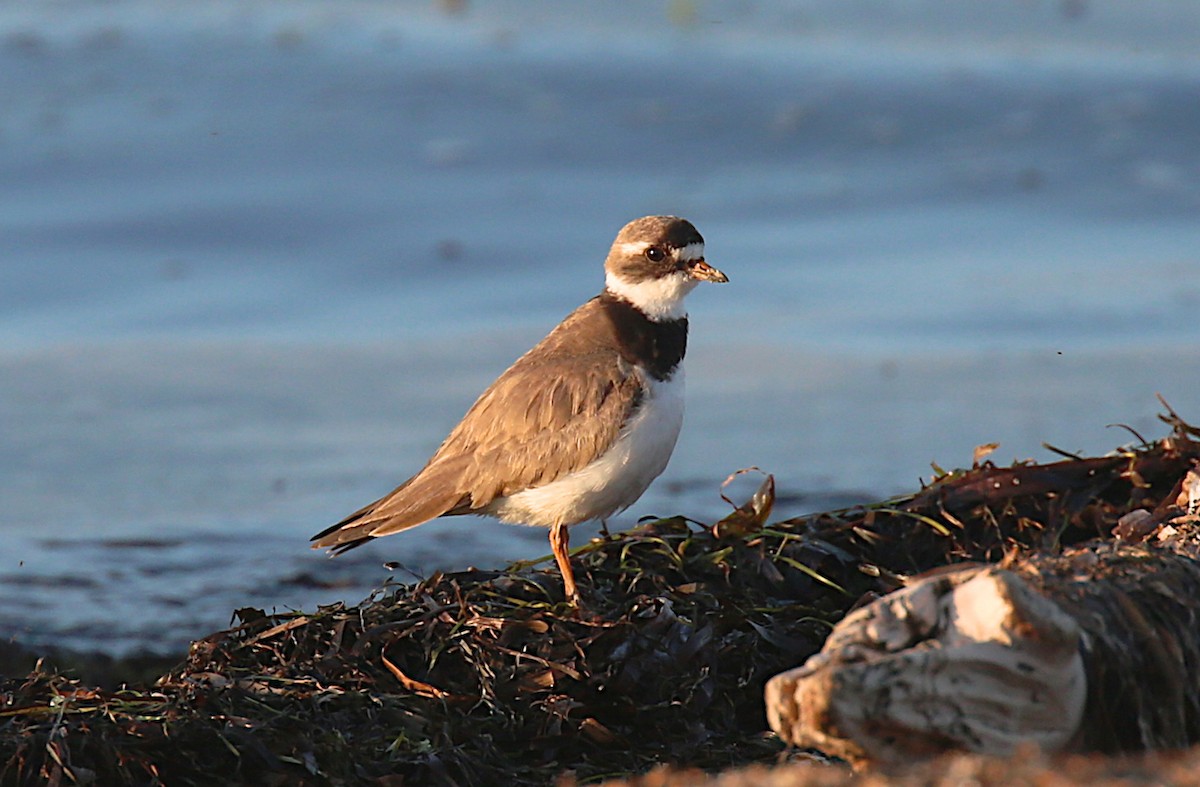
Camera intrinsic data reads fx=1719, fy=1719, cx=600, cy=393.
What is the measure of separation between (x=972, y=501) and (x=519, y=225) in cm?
658

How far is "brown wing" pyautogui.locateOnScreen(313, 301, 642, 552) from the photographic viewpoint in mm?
5367

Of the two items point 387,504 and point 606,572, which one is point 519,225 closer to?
point 387,504

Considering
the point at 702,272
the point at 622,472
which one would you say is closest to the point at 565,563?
the point at 622,472

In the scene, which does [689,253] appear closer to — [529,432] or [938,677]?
[529,432]

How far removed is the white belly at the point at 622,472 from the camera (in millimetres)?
5301

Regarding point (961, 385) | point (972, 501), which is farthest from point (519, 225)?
point (972, 501)

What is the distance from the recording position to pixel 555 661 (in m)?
4.48

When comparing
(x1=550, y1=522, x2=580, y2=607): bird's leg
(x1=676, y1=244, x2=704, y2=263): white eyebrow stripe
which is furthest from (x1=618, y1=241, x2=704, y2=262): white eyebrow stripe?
(x1=550, y1=522, x2=580, y2=607): bird's leg

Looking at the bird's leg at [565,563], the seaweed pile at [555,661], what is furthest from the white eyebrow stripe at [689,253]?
the bird's leg at [565,563]

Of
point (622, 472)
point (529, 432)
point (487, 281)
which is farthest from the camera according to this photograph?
point (487, 281)

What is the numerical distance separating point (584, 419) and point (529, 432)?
22 centimetres

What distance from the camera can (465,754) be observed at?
421 cm

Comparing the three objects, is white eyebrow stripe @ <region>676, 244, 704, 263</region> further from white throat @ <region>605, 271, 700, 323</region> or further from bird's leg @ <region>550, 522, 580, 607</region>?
bird's leg @ <region>550, 522, 580, 607</region>

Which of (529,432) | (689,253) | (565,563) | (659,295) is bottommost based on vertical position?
(565,563)
